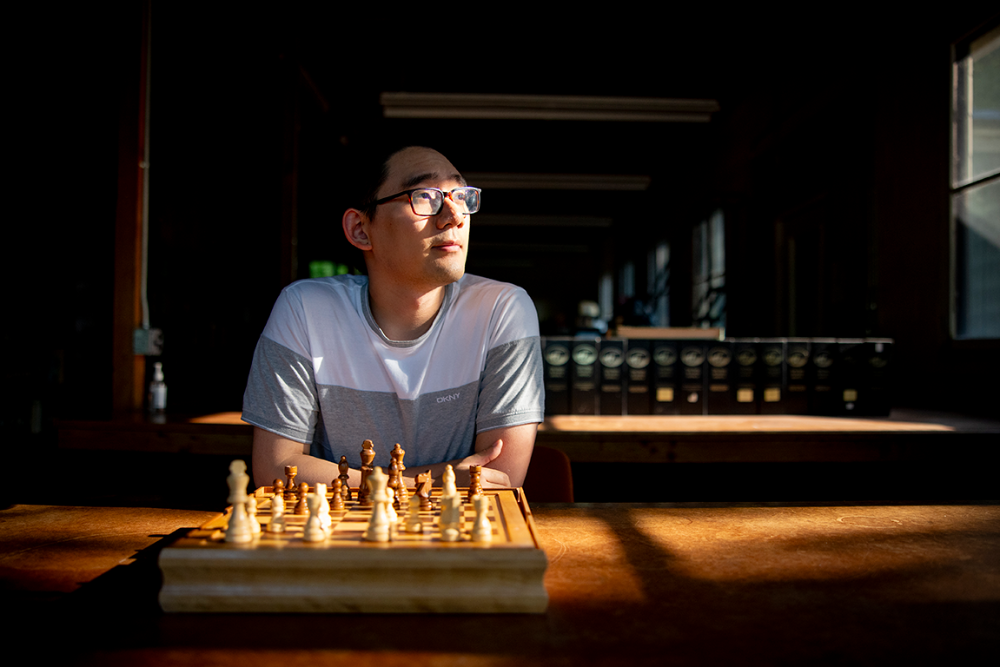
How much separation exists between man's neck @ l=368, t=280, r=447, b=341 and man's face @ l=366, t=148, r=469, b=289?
5 cm

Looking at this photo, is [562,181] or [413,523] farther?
[562,181]

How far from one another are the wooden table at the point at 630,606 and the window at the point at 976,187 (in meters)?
2.17

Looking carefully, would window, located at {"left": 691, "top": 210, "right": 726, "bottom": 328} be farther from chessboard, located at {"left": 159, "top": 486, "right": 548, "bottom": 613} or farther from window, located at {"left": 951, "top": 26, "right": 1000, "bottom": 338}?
chessboard, located at {"left": 159, "top": 486, "right": 548, "bottom": 613}

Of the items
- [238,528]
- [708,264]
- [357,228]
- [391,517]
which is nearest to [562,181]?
[708,264]

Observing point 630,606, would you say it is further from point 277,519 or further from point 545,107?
point 545,107

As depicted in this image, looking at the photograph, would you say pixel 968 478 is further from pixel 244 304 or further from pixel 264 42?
pixel 264 42

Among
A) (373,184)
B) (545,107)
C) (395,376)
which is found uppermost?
(545,107)

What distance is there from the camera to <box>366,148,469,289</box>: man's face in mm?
1334

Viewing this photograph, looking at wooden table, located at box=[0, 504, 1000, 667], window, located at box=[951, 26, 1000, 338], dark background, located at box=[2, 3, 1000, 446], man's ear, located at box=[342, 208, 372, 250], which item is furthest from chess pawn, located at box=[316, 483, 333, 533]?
window, located at box=[951, 26, 1000, 338]

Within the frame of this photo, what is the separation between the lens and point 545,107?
5.04m

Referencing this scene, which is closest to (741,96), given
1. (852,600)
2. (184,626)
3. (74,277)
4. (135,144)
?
(135,144)

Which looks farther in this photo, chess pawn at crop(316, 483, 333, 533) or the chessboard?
chess pawn at crop(316, 483, 333, 533)

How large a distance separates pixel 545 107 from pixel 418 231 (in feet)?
13.3

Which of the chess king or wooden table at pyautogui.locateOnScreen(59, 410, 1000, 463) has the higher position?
the chess king
